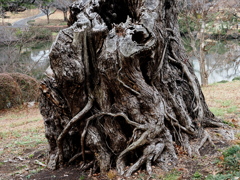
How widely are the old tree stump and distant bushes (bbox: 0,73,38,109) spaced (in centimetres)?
1197

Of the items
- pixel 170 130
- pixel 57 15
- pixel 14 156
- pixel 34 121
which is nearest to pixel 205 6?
pixel 34 121

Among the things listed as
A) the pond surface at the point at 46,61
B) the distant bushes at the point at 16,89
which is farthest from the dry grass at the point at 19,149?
the pond surface at the point at 46,61

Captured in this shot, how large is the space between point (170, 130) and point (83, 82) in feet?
6.63

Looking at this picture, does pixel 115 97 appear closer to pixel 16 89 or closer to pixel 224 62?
pixel 16 89

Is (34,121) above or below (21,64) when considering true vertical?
below

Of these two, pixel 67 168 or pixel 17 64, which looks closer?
pixel 67 168

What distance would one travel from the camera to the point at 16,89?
1619 centimetres

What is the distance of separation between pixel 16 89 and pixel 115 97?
13321mm

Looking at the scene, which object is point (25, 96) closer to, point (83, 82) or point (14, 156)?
point (14, 156)

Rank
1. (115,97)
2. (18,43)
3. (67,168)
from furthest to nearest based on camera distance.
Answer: (18,43), (67,168), (115,97)

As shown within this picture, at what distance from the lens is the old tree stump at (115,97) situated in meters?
4.33

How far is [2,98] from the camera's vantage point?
16219 millimetres

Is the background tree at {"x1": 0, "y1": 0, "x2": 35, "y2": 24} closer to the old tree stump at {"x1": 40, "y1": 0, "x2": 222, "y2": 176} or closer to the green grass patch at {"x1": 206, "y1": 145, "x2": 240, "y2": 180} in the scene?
the old tree stump at {"x1": 40, "y1": 0, "x2": 222, "y2": 176}

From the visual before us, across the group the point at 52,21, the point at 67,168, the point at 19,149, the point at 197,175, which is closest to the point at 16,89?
the point at 19,149
